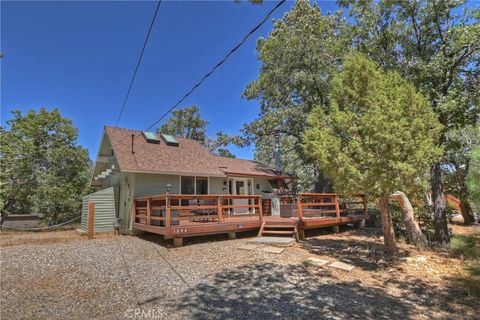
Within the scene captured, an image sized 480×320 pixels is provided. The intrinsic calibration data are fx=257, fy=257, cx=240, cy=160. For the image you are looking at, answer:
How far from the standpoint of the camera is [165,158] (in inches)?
509

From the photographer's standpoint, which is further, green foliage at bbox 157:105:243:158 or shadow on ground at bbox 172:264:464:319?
green foliage at bbox 157:105:243:158

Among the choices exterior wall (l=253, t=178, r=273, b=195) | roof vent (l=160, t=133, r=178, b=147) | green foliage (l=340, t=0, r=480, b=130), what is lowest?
exterior wall (l=253, t=178, r=273, b=195)

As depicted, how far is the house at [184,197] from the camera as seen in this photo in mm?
9312

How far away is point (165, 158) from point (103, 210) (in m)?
3.75

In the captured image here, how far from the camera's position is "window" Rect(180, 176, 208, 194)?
41.6 ft

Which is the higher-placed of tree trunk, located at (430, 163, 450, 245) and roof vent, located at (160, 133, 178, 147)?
roof vent, located at (160, 133, 178, 147)

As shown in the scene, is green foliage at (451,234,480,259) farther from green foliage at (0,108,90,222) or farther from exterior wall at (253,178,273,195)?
green foliage at (0,108,90,222)

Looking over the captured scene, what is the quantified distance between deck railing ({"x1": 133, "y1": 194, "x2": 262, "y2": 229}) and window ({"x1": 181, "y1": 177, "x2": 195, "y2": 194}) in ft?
2.36

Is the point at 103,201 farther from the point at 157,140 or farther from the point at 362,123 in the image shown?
the point at 362,123

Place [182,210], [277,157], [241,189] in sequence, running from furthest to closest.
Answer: [277,157]
[241,189]
[182,210]

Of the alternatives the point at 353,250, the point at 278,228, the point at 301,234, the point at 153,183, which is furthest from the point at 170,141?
the point at 353,250

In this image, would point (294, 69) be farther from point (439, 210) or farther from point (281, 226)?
point (439, 210)

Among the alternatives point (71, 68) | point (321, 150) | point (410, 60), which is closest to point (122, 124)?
point (71, 68)

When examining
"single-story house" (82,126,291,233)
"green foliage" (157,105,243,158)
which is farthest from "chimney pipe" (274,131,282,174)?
"green foliage" (157,105,243,158)
